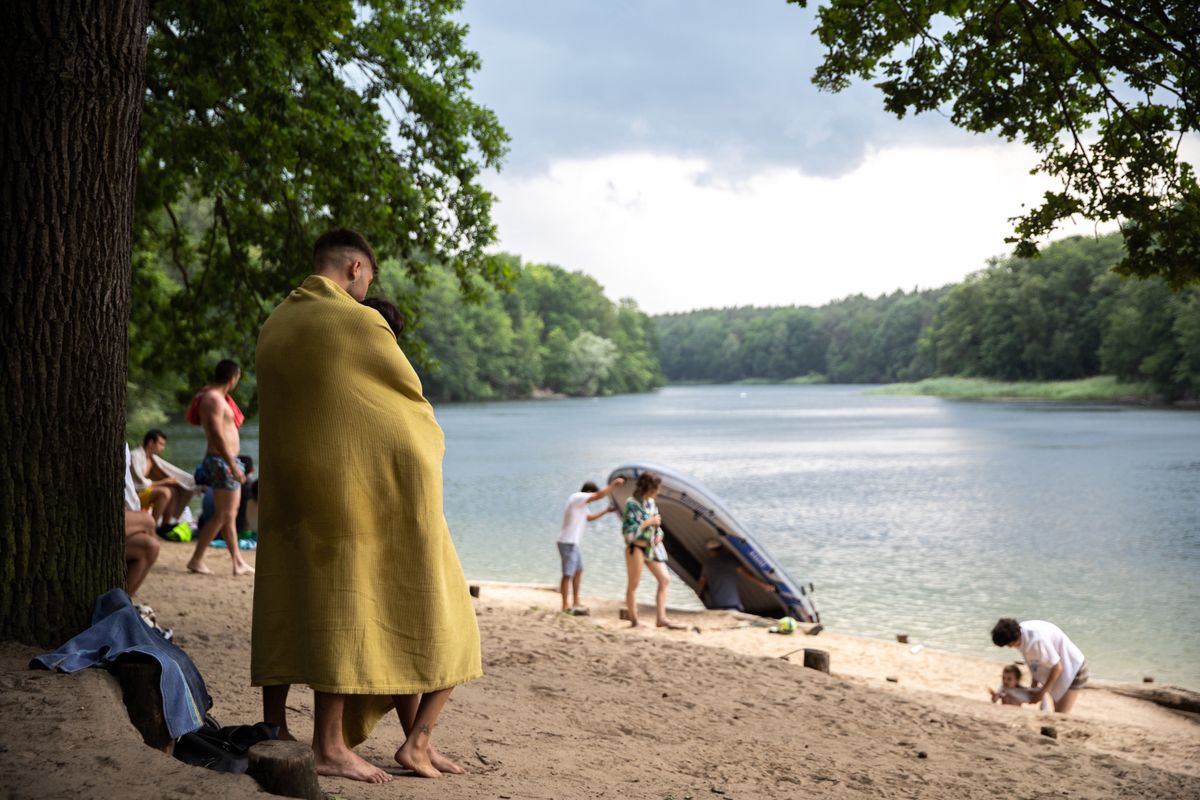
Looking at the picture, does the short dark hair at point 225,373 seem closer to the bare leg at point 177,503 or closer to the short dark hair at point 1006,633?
the bare leg at point 177,503

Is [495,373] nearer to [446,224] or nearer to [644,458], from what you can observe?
[644,458]

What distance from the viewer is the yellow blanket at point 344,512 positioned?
3.53 meters

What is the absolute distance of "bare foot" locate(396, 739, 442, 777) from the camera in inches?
153

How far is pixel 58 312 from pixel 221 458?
554 cm

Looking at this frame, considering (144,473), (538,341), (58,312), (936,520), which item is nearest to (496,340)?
(538,341)

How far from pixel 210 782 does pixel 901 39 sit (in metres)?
6.90

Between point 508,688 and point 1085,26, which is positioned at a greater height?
point 1085,26

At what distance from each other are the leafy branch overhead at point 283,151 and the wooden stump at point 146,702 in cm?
682

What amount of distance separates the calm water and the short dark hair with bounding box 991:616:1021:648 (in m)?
4.10

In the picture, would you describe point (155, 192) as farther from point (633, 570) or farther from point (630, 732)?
point (630, 732)

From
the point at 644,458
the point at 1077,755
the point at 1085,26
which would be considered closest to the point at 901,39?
the point at 1085,26

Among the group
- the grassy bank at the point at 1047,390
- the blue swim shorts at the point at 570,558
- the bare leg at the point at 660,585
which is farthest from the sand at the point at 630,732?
the grassy bank at the point at 1047,390

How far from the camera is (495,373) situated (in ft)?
370

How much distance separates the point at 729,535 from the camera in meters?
13.2
